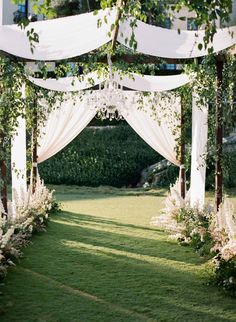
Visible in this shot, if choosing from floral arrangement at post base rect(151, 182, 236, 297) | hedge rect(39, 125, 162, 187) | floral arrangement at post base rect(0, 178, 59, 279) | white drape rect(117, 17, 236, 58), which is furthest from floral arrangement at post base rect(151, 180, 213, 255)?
hedge rect(39, 125, 162, 187)

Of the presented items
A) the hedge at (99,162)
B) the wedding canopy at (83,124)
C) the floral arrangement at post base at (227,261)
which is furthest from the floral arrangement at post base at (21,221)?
the hedge at (99,162)

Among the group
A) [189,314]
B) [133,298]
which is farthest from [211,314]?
[133,298]

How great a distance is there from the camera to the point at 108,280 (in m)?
4.39

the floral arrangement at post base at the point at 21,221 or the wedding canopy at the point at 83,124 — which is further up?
the wedding canopy at the point at 83,124

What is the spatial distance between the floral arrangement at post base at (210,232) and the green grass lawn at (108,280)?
0.43 feet

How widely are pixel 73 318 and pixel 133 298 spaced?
63 centimetres

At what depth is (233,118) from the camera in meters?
5.67

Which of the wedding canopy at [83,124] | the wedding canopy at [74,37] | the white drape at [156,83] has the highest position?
the wedding canopy at [74,37]

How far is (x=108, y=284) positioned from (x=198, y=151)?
10.5 ft

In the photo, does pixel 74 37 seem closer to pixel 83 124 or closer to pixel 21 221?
pixel 21 221

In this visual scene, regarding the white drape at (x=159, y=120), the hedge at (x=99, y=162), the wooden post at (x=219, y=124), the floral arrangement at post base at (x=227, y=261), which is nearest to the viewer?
the floral arrangement at post base at (x=227, y=261)

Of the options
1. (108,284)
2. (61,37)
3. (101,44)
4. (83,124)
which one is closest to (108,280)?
(108,284)

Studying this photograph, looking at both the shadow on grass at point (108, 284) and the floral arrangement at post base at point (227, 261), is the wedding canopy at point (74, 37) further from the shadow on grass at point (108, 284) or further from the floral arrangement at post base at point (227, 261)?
the shadow on grass at point (108, 284)

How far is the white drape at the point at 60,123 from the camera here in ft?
27.7
